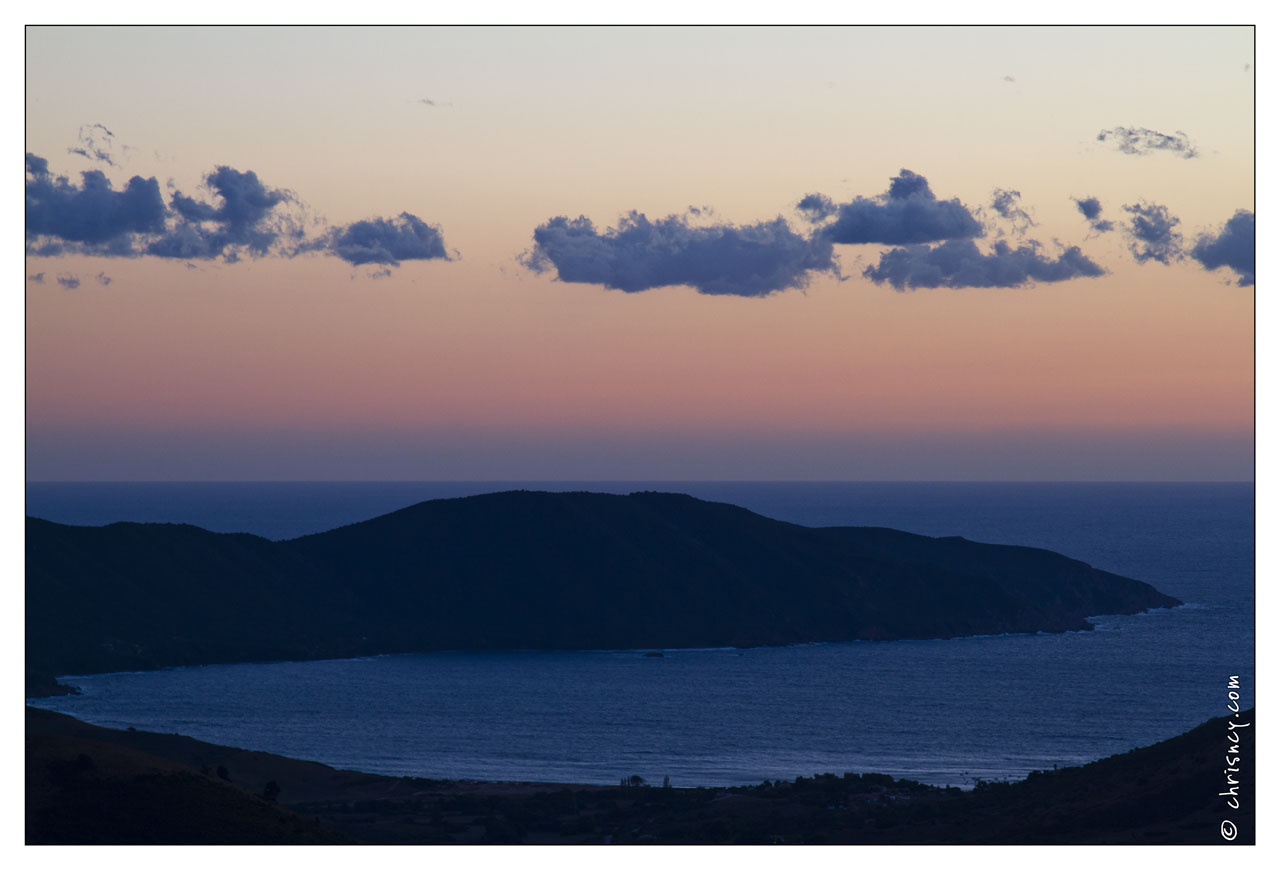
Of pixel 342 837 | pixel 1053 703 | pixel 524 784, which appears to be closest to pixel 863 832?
pixel 342 837

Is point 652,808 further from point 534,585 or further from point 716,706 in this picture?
point 534,585

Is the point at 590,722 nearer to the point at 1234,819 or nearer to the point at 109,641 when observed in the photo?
the point at 109,641

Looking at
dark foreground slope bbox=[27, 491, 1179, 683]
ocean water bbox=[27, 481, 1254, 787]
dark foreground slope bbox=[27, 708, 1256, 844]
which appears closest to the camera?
dark foreground slope bbox=[27, 708, 1256, 844]

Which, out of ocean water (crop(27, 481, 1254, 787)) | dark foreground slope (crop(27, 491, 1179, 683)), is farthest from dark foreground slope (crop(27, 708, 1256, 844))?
dark foreground slope (crop(27, 491, 1179, 683))

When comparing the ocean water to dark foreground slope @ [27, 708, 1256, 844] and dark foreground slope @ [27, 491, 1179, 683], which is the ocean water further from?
dark foreground slope @ [27, 708, 1256, 844]

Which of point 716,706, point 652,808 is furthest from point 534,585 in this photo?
point 652,808
